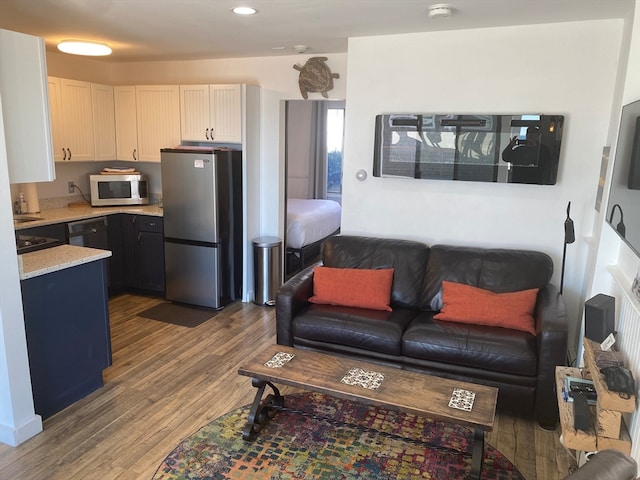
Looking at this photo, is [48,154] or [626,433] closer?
[626,433]

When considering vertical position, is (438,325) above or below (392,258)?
below

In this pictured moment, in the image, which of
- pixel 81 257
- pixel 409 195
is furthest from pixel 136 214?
pixel 409 195

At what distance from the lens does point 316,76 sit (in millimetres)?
4324

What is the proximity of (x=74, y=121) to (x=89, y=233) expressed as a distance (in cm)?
114

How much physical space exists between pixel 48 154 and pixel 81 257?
636 millimetres

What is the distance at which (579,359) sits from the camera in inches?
118

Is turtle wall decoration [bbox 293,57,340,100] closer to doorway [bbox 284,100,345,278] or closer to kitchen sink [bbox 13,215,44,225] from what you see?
kitchen sink [bbox 13,215,44,225]

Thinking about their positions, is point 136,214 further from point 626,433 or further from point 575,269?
point 626,433

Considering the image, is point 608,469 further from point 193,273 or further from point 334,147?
point 334,147

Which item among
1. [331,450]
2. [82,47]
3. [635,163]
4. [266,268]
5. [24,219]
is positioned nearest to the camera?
[635,163]

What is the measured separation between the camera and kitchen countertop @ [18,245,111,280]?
2.54 meters

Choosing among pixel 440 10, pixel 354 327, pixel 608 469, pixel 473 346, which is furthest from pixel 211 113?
pixel 608 469

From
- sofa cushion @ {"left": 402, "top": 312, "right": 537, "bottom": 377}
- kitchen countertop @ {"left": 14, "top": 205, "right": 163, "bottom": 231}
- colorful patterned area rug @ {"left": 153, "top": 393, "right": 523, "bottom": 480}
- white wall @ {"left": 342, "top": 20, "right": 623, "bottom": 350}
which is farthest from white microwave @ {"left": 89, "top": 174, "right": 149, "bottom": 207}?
sofa cushion @ {"left": 402, "top": 312, "right": 537, "bottom": 377}

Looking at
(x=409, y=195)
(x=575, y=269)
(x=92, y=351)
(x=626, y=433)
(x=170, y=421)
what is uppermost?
(x=409, y=195)
